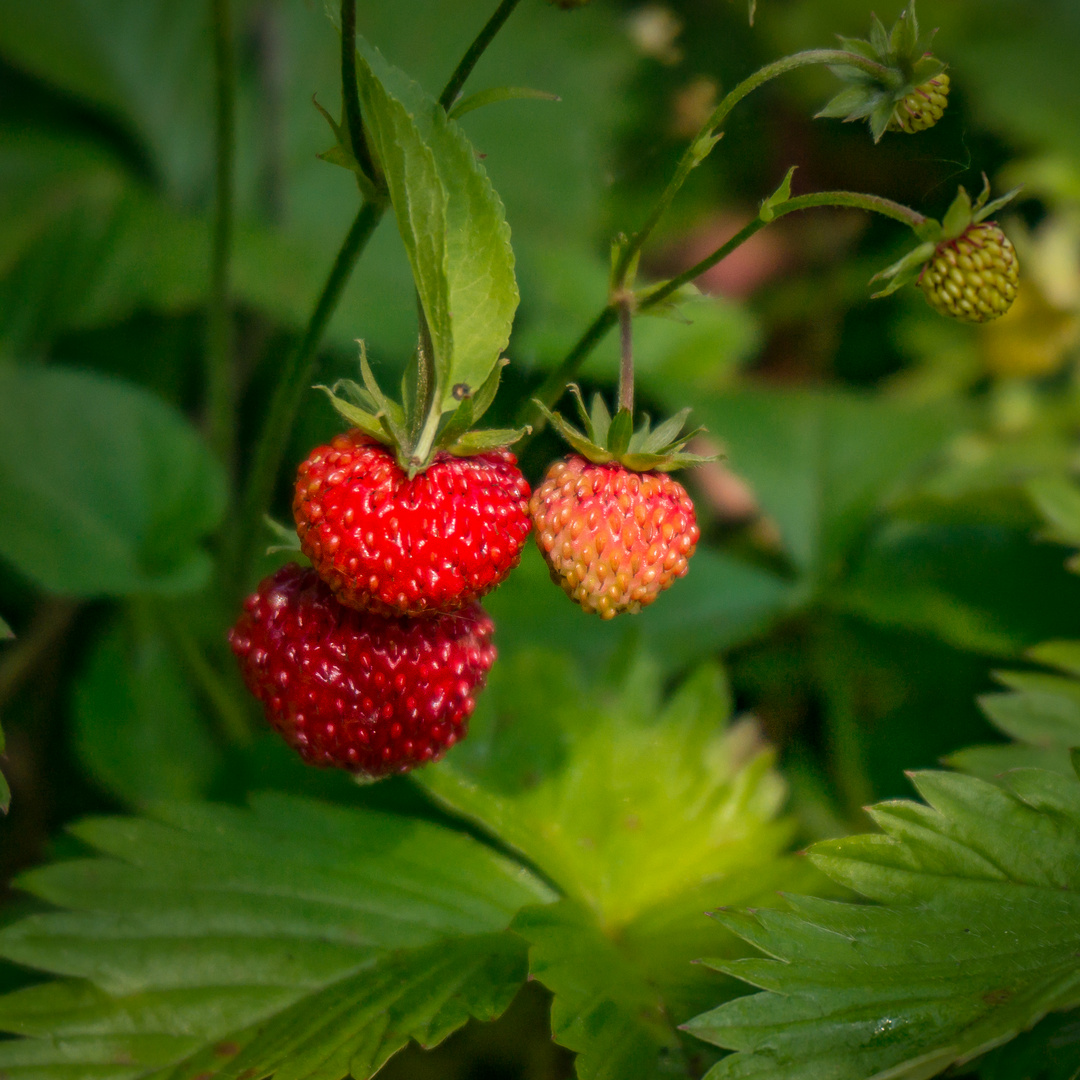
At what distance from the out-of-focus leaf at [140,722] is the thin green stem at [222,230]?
0.35 metres

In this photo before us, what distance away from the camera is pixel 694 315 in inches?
98.3

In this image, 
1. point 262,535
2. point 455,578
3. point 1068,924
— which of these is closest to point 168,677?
point 262,535

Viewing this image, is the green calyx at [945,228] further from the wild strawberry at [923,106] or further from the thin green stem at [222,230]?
the thin green stem at [222,230]

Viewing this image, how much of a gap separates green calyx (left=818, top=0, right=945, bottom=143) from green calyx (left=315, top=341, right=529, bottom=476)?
1.18 feet

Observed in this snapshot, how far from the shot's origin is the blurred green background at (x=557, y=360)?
5.18 feet

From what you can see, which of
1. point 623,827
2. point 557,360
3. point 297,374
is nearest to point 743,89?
point 297,374

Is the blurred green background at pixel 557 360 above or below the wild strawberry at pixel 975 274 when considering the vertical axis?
below

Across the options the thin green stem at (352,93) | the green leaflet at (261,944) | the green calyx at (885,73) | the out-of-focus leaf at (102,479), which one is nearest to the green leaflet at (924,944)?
the green leaflet at (261,944)

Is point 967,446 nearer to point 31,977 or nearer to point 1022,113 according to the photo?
point 1022,113

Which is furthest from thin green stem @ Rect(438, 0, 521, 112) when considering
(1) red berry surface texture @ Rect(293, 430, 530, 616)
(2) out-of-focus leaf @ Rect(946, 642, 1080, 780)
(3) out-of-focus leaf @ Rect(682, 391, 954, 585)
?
(3) out-of-focus leaf @ Rect(682, 391, 954, 585)

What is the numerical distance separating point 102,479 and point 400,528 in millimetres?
937

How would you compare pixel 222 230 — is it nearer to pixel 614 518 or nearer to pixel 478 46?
pixel 478 46

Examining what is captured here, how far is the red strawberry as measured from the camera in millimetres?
933

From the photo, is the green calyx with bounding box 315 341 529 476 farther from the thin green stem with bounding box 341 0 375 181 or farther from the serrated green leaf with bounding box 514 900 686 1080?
the serrated green leaf with bounding box 514 900 686 1080
